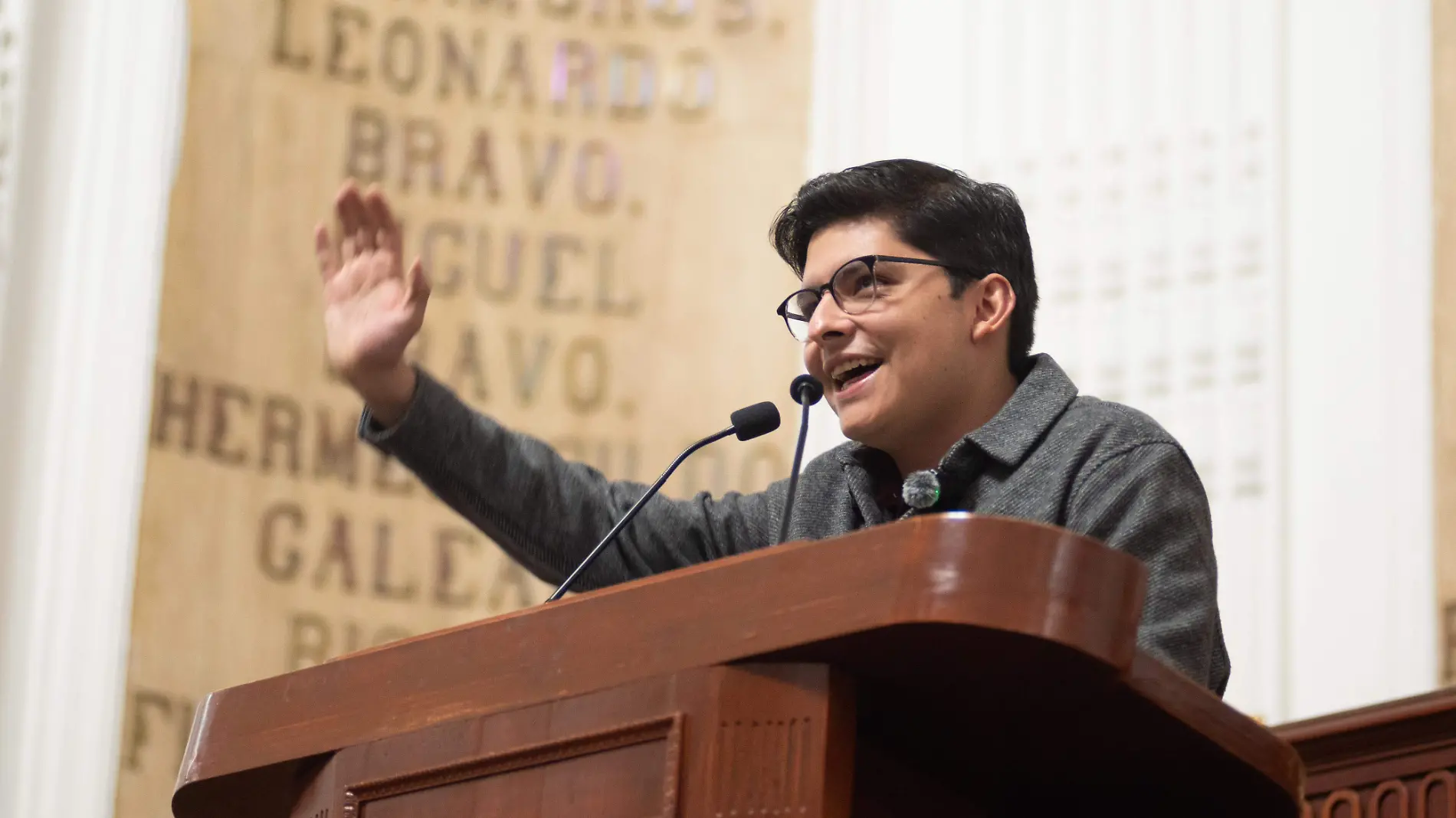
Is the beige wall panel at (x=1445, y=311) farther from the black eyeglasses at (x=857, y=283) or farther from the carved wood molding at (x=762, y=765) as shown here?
the carved wood molding at (x=762, y=765)

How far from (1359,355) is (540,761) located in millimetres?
3131

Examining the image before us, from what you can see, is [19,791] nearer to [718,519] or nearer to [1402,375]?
[718,519]

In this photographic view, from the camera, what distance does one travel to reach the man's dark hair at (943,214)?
104 inches

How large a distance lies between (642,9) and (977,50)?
93cm

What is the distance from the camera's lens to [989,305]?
2.66m

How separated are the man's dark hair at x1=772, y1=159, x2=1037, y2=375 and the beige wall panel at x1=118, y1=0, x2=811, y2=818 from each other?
7.90 ft

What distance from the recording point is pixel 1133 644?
155cm

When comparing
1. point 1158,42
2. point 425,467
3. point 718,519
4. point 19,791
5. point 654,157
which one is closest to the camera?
point 425,467

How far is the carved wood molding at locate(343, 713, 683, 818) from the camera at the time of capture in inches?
62.6

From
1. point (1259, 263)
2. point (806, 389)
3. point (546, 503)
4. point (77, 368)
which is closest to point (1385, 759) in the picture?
A: point (806, 389)

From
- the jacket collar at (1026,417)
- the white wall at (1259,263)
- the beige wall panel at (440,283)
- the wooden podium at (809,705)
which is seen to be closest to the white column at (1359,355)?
the white wall at (1259,263)

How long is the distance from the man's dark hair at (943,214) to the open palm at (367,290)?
536 mm

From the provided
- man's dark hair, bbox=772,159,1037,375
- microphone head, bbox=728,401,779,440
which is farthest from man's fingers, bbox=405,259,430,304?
man's dark hair, bbox=772,159,1037,375

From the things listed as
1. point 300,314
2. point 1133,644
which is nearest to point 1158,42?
point 300,314
